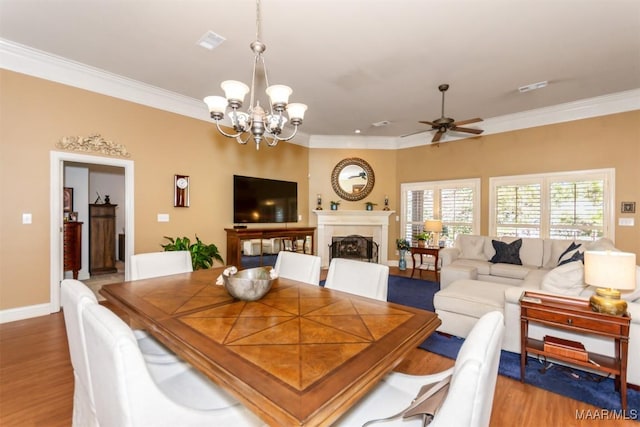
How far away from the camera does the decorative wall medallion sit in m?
3.44

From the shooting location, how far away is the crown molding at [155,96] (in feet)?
10.3

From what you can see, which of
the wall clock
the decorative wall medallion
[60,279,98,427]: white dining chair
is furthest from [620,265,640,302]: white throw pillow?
the decorative wall medallion

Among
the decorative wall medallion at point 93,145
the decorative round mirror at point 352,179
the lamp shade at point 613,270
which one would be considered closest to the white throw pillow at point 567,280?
the lamp shade at point 613,270

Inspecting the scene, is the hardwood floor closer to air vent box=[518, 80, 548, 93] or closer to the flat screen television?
the flat screen television

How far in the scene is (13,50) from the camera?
3.04 meters

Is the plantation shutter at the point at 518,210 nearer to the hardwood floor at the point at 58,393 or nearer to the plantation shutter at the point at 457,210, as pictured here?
the plantation shutter at the point at 457,210

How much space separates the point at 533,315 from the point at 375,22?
280 centimetres

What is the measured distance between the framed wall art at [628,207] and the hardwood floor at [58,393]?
12.4ft

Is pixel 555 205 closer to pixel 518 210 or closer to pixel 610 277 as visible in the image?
pixel 518 210

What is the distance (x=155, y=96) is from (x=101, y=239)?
3.29 meters

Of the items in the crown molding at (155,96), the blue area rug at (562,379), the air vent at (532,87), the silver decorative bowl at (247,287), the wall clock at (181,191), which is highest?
the air vent at (532,87)

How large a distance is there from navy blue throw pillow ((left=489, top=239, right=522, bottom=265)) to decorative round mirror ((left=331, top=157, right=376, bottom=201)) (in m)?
2.83

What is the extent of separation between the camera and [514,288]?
2.55 m

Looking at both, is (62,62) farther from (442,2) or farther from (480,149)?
A: (480,149)
